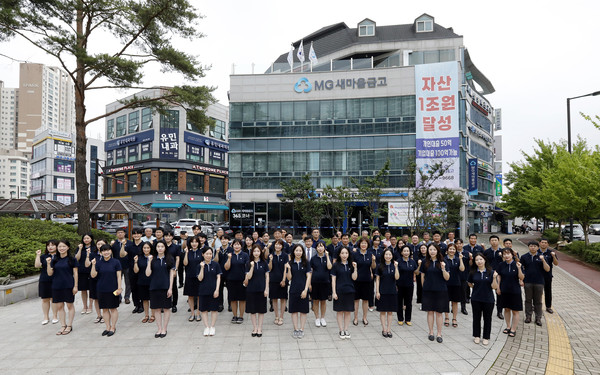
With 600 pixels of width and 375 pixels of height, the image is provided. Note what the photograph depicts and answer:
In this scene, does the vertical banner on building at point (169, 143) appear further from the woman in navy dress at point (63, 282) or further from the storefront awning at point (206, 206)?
the woman in navy dress at point (63, 282)

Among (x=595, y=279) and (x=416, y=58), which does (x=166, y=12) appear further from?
(x=416, y=58)

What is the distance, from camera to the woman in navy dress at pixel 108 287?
6254mm

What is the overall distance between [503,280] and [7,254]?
13.7 metres

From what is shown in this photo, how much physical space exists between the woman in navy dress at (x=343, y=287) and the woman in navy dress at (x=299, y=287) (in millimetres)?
574

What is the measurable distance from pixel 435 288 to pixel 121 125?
51.0 meters

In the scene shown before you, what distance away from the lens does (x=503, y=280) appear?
6641mm

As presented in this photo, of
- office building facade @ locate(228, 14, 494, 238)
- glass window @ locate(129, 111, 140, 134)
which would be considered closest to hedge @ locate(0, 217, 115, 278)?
office building facade @ locate(228, 14, 494, 238)

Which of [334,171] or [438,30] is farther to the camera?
[438,30]

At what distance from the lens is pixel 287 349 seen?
5801mm

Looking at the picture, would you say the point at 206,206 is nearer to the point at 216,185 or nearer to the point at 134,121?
the point at 216,185

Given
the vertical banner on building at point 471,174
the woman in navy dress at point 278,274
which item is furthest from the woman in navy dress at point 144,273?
the vertical banner on building at point 471,174

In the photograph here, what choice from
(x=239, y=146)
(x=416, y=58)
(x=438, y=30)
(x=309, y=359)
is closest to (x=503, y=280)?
(x=309, y=359)

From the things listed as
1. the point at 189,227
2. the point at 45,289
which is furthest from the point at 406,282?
the point at 189,227

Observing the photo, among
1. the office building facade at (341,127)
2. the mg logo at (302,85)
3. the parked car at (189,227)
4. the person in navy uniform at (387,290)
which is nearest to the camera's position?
the person in navy uniform at (387,290)
